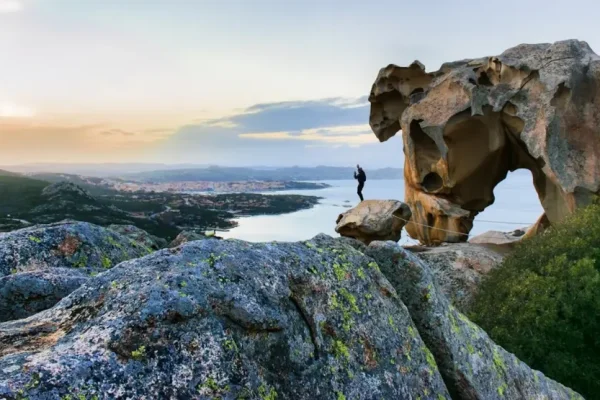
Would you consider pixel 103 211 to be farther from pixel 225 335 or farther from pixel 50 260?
pixel 225 335

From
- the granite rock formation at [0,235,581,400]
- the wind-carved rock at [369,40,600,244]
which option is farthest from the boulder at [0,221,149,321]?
the wind-carved rock at [369,40,600,244]

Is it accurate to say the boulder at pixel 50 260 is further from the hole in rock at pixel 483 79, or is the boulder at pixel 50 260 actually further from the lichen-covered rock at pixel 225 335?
the hole in rock at pixel 483 79

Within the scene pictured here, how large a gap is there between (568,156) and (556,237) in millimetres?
6875

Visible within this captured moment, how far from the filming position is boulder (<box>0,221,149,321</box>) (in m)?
5.81

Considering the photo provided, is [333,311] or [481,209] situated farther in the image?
[481,209]

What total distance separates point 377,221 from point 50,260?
21.6 m

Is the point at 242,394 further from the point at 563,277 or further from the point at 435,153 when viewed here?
the point at 435,153

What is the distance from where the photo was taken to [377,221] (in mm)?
27375

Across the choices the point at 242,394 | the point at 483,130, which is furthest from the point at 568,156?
the point at 242,394

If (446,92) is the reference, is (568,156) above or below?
below

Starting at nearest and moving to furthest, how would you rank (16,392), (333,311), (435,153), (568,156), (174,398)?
1. (16,392)
2. (174,398)
3. (333,311)
4. (568,156)
5. (435,153)

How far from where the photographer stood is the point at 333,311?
5.48m

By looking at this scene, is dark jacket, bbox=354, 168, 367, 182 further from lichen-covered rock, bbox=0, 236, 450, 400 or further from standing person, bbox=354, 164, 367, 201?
lichen-covered rock, bbox=0, 236, 450, 400

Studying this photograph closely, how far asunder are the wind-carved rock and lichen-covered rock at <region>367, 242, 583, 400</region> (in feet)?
62.6
